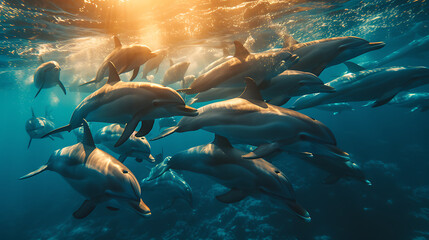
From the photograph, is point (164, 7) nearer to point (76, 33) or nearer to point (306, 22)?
point (76, 33)

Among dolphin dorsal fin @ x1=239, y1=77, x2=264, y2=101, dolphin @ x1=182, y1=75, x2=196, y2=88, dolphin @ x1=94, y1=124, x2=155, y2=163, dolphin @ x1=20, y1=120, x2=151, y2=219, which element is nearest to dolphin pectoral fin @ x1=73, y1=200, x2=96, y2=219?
dolphin @ x1=20, y1=120, x2=151, y2=219

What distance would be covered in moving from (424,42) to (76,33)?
3414 cm

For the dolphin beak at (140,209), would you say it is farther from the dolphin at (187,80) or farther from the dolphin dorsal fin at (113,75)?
the dolphin at (187,80)

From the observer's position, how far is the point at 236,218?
9.62 meters

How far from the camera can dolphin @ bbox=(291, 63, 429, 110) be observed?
12.9 ft

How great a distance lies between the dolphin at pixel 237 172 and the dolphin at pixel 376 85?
242 cm

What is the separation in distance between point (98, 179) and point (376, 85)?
5.69 m

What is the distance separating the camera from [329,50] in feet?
10.6

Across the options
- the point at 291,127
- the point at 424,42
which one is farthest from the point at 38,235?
the point at 424,42

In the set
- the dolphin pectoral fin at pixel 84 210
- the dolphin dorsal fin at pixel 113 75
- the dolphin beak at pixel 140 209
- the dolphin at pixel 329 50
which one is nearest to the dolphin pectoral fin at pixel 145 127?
the dolphin dorsal fin at pixel 113 75

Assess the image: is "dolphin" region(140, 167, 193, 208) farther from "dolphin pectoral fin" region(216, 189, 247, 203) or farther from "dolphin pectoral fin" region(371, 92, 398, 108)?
"dolphin pectoral fin" region(371, 92, 398, 108)

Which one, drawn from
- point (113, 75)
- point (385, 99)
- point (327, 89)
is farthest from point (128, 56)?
point (385, 99)

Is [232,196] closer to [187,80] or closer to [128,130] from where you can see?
[128,130]

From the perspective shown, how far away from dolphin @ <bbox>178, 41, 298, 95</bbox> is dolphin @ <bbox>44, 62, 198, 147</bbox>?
0.56 meters
